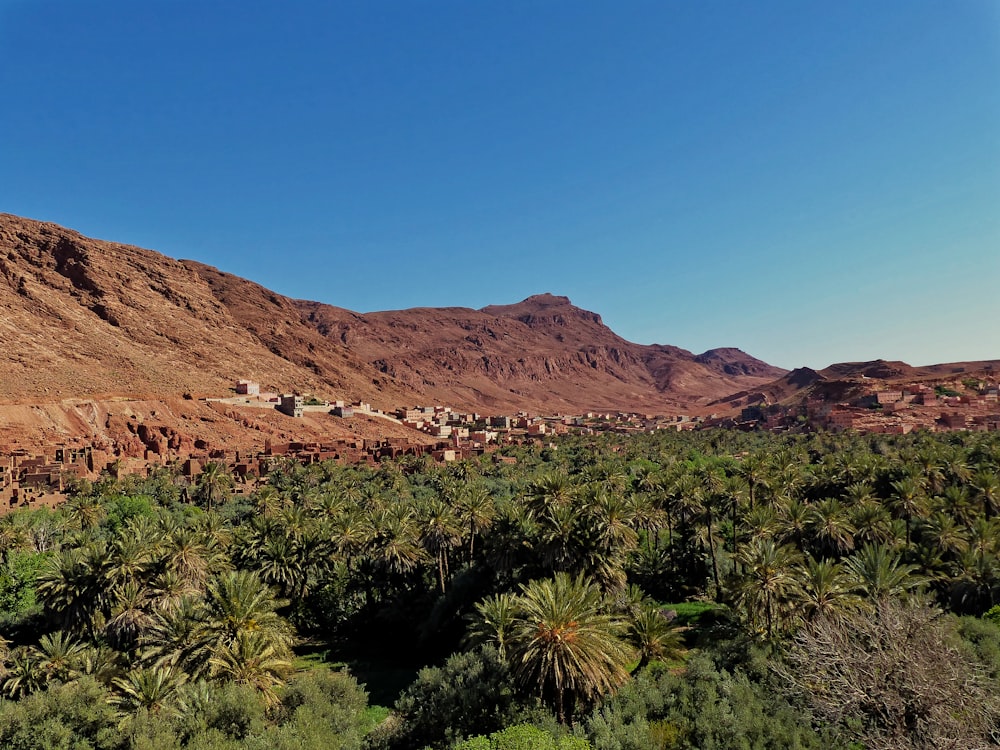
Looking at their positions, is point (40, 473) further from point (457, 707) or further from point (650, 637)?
point (650, 637)

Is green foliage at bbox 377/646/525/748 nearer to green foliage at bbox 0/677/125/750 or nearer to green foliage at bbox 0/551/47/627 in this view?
green foliage at bbox 0/677/125/750

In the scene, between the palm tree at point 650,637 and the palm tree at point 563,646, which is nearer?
the palm tree at point 563,646

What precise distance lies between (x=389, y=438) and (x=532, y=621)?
86.4 m

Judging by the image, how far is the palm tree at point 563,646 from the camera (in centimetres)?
1552

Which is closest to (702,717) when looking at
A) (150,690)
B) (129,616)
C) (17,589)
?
(150,690)

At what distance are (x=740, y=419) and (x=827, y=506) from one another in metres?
135

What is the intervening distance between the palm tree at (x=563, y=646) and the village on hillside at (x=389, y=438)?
57263 mm

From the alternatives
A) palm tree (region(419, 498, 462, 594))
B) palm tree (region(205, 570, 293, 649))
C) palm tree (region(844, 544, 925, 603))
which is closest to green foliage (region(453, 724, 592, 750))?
palm tree (region(205, 570, 293, 649))

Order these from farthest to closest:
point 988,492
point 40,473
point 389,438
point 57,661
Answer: point 389,438 → point 40,473 → point 988,492 → point 57,661

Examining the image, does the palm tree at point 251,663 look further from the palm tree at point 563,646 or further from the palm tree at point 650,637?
the palm tree at point 650,637

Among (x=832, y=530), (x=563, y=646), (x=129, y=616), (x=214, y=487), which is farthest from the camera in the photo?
(x=214, y=487)

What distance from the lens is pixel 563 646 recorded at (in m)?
15.5

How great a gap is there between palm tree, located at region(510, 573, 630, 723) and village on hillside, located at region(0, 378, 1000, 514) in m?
57.3

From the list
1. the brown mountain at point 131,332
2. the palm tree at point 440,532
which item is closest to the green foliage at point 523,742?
the palm tree at point 440,532
